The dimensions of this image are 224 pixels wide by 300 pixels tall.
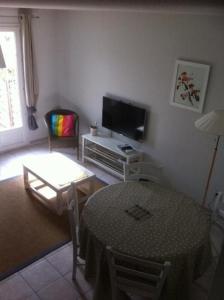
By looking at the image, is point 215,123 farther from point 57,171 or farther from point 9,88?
point 9,88

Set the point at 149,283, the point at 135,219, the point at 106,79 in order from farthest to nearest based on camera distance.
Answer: the point at 106,79, the point at 135,219, the point at 149,283

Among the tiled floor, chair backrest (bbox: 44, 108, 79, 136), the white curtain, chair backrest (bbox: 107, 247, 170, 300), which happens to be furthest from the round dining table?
the white curtain

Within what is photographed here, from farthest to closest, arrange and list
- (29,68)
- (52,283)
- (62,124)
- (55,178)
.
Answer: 1. (62,124)
2. (29,68)
3. (55,178)
4. (52,283)

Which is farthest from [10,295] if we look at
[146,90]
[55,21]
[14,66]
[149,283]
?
[55,21]

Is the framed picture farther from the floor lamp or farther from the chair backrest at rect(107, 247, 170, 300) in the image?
the chair backrest at rect(107, 247, 170, 300)

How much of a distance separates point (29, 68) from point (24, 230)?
9.49 feet

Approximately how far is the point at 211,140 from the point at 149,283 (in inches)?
77.4

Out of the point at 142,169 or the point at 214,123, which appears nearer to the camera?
the point at 214,123

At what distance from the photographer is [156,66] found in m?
3.82

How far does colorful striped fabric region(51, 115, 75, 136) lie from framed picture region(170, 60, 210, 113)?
204 cm

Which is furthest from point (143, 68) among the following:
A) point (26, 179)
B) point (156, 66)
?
point (26, 179)

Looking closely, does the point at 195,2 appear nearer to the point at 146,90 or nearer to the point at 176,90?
the point at 176,90

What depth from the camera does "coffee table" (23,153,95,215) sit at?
11.7ft

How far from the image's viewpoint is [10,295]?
255 cm
